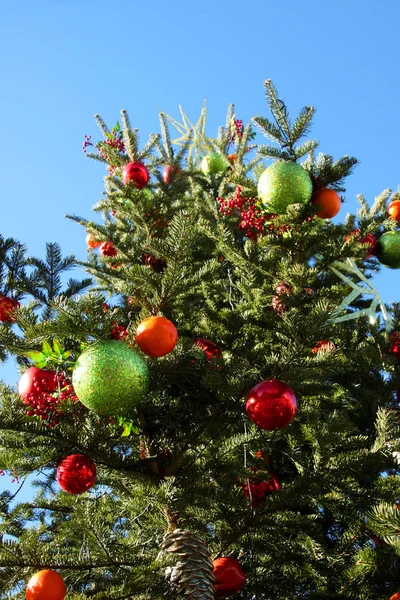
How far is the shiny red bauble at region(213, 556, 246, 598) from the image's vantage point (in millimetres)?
2697

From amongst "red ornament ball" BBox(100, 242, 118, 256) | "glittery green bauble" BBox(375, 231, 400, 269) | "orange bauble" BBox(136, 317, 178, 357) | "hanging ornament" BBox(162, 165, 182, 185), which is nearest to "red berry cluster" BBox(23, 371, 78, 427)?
"orange bauble" BBox(136, 317, 178, 357)

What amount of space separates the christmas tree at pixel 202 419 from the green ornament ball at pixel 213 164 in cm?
211

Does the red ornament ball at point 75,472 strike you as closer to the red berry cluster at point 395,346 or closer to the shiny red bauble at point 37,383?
the shiny red bauble at point 37,383

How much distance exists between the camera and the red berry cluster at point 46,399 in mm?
2557

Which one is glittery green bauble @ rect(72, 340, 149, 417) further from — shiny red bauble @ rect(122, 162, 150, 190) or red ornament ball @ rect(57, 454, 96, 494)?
shiny red bauble @ rect(122, 162, 150, 190)

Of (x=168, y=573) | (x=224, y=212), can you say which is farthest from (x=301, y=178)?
(x=168, y=573)

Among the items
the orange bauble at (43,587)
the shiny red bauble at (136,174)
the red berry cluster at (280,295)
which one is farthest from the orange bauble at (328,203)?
the orange bauble at (43,587)

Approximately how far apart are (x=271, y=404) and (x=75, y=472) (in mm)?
985

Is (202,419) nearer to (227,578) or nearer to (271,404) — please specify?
(271,404)

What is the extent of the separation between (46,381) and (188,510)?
121cm

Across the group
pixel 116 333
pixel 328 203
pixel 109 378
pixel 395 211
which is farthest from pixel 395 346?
pixel 109 378

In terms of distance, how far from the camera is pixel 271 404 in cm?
242

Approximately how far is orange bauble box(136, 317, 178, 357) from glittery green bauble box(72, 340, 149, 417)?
98 mm

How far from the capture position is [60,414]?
2.60m
